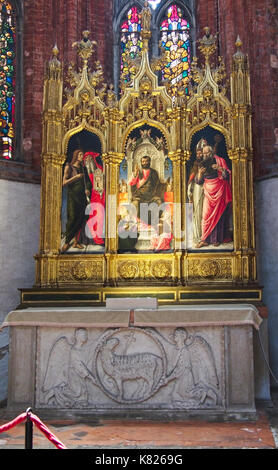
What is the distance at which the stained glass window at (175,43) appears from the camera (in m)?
13.8

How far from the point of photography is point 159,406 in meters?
7.85

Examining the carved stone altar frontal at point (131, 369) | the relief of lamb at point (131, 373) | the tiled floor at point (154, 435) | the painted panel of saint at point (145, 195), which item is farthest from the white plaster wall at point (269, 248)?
the relief of lamb at point (131, 373)

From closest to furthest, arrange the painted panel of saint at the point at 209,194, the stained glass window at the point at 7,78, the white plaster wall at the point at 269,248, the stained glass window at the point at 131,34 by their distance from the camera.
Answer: the painted panel of saint at the point at 209,194
the white plaster wall at the point at 269,248
the stained glass window at the point at 7,78
the stained glass window at the point at 131,34

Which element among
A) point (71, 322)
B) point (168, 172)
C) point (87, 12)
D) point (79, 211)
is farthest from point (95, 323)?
point (87, 12)

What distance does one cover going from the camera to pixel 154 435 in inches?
275

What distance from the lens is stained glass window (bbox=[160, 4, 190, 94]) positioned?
13758 millimetres

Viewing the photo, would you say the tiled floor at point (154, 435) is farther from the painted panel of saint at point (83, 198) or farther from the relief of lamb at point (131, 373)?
the painted panel of saint at point (83, 198)

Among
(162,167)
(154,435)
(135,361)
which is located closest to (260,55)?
(162,167)

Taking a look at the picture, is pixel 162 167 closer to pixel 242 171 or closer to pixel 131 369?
pixel 242 171

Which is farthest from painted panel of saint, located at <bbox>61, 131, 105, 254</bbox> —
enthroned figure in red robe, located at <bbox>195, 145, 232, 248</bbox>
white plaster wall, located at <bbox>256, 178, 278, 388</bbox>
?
white plaster wall, located at <bbox>256, 178, 278, 388</bbox>

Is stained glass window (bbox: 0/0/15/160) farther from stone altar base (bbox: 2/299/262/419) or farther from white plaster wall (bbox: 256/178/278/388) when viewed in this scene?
white plaster wall (bbox: 256/178/278/388)

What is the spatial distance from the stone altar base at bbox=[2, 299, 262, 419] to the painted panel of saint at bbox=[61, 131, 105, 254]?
1.84 meters

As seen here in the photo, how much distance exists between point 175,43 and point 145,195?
603 centimetres

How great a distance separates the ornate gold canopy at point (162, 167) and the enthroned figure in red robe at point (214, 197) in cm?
15
